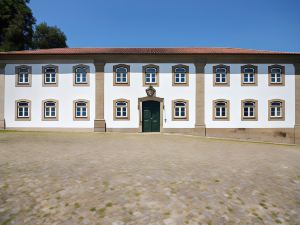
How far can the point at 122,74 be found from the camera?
1709 centimetres

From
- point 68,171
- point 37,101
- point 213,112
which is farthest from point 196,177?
point 37,101

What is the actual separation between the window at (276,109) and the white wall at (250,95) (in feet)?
1.22

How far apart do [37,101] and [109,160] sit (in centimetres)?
1400

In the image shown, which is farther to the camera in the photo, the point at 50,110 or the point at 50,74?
the point at 50,74

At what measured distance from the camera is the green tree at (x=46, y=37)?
31.7 meters

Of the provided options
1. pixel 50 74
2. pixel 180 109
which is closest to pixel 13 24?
pixel 50 74

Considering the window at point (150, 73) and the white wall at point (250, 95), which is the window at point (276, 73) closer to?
the white wall at point (250, 95)

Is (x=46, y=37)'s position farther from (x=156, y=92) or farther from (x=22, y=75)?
(x=156, y=92)

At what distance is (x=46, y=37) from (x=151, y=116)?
1086 inches

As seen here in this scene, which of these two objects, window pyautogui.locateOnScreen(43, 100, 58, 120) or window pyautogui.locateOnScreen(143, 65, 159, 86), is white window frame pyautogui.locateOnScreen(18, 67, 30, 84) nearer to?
window pyautogui.locateOnScreen(43, 100, 58, 120)

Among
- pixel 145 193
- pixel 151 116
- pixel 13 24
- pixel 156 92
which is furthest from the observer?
pixel 13 24

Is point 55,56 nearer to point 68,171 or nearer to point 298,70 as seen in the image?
point 68,171

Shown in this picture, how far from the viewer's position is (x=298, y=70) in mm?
17219

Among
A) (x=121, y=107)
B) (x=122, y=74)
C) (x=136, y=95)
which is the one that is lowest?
(x=121, y=107)
